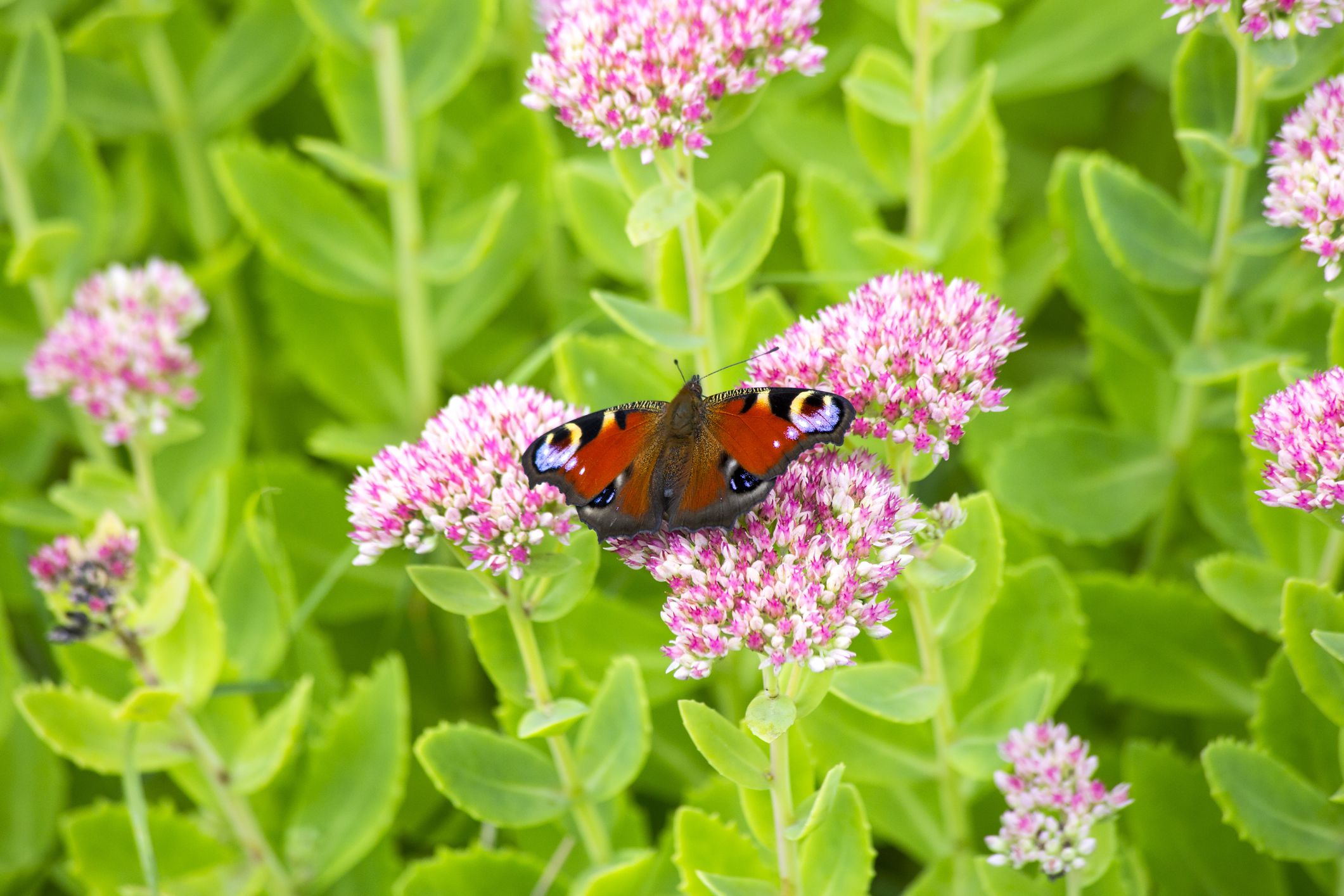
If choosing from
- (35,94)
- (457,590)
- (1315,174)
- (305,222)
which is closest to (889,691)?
(457,590)

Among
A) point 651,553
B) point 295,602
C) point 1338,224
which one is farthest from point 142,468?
point 1338,224

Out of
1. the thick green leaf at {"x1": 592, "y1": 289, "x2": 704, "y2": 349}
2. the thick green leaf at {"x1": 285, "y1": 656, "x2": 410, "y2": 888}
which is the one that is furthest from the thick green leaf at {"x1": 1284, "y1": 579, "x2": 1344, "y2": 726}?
the thick green leaf at {"x1": 285, "y1": 656, "x2": 410, "y2": 888}

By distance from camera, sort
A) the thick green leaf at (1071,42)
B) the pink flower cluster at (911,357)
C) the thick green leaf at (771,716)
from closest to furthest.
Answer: the thick green leaf at (771,716) < the pink flower cluster at (911,357) < the thick green leaf at (1071,42)

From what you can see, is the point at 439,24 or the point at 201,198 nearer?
the point at 439,24

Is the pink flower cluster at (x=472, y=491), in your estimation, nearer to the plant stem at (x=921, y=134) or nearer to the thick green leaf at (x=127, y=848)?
the thick green leaf at (x=127, y=848)

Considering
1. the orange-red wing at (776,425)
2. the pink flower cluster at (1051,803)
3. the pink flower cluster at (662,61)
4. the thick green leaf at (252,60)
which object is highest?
the thick green leaf at (252,60)

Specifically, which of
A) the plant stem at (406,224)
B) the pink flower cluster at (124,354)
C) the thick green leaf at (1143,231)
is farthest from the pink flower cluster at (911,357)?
the pink flower cluster at (124,354)

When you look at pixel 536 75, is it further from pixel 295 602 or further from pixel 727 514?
pixel 295 602

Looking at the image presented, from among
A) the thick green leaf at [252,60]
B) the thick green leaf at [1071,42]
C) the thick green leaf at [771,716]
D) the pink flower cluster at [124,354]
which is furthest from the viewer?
the thick green leaf at [252,60]
